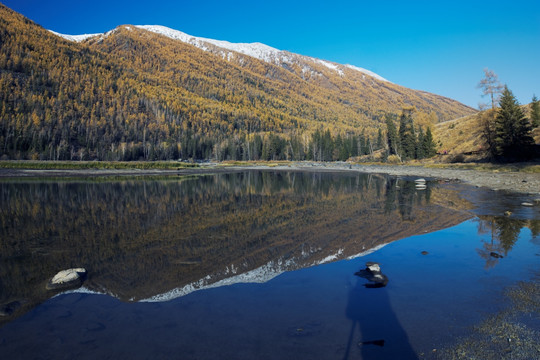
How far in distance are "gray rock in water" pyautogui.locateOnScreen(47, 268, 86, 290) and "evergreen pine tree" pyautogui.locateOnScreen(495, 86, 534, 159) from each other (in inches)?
1981

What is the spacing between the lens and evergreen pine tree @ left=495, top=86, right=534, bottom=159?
3969 centimetres

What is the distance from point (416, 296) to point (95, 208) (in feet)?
65.6

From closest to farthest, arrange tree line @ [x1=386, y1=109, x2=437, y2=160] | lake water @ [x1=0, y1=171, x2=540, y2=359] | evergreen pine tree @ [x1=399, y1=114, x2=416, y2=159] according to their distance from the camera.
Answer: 1. lake water @ [x1=0, y1=171, x2=540, y2=359]
2. tree line @ [x1=386, y1=109, x2=437, y2=160]
3. evergreen pine tree @ [x1=399, y1=114, x2=416, y2=159]

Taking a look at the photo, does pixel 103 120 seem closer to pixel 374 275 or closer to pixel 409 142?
pixel 409 142

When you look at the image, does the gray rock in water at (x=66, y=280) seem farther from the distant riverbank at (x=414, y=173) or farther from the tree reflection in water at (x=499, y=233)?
the distant riverbank at (x=414, y=173)

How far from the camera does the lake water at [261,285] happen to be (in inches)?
197

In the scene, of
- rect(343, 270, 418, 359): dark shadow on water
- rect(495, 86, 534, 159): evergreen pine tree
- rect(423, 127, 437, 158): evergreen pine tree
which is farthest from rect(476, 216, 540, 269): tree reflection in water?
rect(423, 127, 437, 158): evergreen pine tree

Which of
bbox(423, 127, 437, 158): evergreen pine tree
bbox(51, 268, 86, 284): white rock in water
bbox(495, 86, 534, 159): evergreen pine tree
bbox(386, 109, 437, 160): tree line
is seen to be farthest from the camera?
bbox(386, 109, 437, 160): tree line

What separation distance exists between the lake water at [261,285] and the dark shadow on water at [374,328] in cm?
3

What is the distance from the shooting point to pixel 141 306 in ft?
21.1

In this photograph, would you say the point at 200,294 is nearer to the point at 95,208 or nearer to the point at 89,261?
the point at 89,261

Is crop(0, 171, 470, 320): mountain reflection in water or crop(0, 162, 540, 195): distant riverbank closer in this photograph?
crop(0, 171, 470, 320): mountain reflection in water

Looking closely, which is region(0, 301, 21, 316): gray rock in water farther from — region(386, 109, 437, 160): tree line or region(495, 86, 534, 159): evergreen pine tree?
region(386, 109, 437, 160): tree line

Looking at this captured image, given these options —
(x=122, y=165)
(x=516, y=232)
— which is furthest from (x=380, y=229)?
(x=122, y=165)
